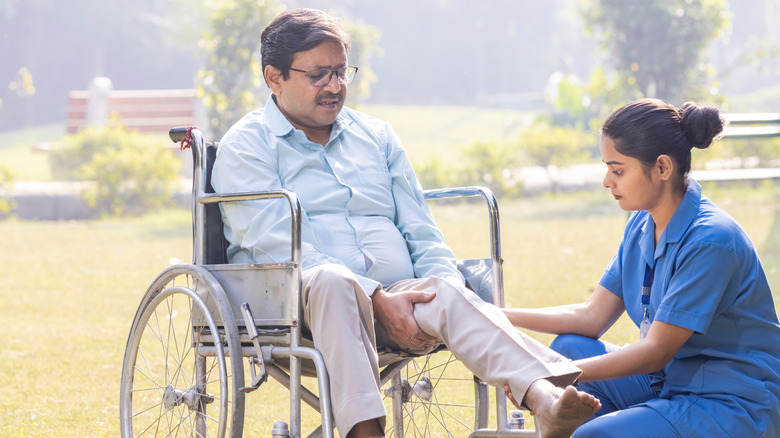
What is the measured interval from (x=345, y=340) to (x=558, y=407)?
51cm

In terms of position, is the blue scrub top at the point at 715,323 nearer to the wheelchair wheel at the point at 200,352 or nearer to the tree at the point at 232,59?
the wheelchair wheel at the point at 200,352

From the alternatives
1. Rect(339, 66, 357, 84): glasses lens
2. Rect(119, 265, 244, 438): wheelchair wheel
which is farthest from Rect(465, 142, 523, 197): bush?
Rect(119, 265, 244, 438): wheelchair wheel

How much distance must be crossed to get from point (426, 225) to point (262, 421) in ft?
3.68

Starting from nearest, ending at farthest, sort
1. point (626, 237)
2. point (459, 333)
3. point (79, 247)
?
point (459, 333) → point (626, 237) → point (79, 247)

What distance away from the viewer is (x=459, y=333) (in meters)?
2.27

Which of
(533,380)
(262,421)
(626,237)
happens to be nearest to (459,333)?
(533,380)

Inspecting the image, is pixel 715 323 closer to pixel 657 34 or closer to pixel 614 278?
pixel 614 278

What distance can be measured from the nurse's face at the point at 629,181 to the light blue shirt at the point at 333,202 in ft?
1.82

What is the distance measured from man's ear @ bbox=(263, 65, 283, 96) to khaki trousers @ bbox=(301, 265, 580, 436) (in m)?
0.73

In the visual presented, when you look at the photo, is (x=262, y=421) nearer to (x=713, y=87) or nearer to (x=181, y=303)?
(x=181, y=303)

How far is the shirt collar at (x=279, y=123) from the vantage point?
111 inches

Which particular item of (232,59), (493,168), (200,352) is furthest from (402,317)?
(493,168)

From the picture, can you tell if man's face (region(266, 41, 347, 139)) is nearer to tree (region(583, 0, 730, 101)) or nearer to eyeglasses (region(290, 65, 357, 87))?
eyeglasses (region(290, 65, 357, 87))

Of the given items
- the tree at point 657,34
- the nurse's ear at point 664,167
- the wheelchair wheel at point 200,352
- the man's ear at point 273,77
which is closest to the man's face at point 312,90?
the man's ear at point 273,77
